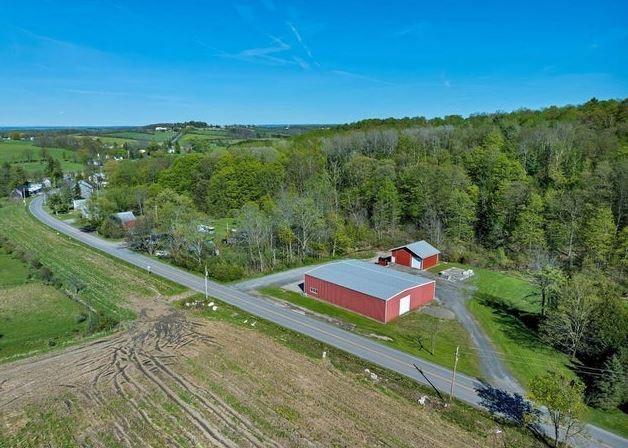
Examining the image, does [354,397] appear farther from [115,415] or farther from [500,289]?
[500,289]

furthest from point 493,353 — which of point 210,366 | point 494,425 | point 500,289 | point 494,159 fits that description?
point 494,159

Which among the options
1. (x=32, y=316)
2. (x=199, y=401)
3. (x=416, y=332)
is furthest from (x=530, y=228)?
(x=32, y=316)

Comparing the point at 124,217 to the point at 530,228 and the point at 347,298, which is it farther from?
the point at 530,228

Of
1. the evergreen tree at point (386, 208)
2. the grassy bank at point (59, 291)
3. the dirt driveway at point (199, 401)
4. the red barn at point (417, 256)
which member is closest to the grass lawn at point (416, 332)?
the dirt driveway at point (199, 401)

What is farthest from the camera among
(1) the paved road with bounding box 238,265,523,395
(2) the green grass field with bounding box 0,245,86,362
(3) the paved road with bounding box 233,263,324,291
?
(3) the paved road with bounding box 233,263,324,291

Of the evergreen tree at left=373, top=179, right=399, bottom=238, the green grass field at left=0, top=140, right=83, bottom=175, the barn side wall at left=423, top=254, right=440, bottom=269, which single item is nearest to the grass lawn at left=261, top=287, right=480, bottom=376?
the barn side wall at left=423, top=254, right=440, bottom=269

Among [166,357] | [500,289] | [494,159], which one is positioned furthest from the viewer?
[494,159]

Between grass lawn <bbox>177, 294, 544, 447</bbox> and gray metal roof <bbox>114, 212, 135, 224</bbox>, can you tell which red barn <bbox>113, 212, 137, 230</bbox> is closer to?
gray metal roof <bbox>114, 212, 135, 224</bbox>
